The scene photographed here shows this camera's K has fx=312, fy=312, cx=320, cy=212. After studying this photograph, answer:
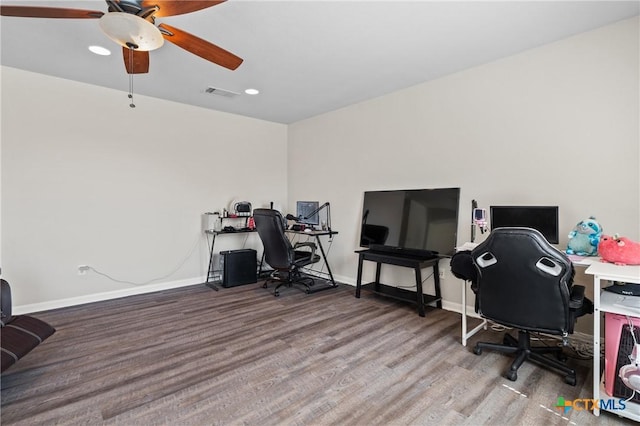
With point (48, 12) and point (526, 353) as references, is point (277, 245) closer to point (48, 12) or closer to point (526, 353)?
point (526, 353)

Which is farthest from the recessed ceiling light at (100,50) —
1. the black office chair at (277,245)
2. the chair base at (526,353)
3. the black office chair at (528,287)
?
the chair base at (526,353)

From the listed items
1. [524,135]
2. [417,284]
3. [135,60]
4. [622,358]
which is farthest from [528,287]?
[135,60]

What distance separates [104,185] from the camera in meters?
3.99

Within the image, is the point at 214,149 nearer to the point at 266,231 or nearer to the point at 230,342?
the point at 266,231

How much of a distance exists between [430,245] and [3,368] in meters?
3.62

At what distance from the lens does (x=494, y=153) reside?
319 cm

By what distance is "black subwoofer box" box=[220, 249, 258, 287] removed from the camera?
4562mm

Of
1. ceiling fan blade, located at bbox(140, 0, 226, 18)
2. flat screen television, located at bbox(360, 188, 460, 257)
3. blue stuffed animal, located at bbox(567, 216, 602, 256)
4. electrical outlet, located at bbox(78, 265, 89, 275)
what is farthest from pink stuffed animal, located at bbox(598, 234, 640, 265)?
electrical outlet, located at bbox(78, 265, 89, 275)

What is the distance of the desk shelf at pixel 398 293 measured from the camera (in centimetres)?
353

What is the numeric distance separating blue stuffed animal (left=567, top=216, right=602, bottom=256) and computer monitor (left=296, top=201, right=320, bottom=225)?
3401 mm

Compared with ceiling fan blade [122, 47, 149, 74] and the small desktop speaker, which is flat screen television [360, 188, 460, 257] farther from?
ceiling fan blade [122, 47, 149, 74]

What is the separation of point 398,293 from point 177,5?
3.43 m

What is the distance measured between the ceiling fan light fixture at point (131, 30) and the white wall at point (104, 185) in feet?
7.81

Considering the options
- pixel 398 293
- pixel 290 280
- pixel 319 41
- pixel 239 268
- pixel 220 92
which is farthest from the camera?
pixel 239 268
